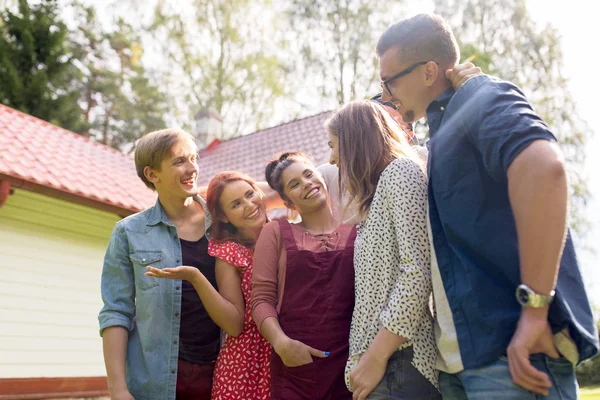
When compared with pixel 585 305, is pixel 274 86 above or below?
above

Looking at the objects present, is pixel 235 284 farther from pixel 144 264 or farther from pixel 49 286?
pixel 49 286

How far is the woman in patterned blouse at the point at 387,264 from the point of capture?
176cm

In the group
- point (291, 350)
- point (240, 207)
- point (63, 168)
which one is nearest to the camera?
point (291, 350)

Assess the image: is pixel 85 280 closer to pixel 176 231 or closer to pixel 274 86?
pixel 176 231

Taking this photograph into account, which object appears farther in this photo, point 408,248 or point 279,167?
point 279,167

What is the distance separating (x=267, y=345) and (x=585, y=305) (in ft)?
4.64

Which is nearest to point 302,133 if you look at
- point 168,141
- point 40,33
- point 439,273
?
point 40,33

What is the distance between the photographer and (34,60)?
19234mm

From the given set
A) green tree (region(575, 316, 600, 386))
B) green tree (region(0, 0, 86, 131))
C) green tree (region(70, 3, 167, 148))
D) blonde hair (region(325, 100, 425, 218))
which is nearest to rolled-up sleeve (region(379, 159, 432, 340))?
blonde hair (region(325, 100, 425, 218))

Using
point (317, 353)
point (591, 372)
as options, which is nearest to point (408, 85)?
point (317, 353)

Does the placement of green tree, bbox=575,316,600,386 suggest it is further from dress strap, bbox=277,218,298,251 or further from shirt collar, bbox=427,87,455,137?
shirt collar, bbox=427,87,455,137

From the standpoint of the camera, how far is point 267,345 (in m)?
2.57

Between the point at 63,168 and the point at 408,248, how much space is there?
7.60m

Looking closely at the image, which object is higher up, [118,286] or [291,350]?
[118,286]
